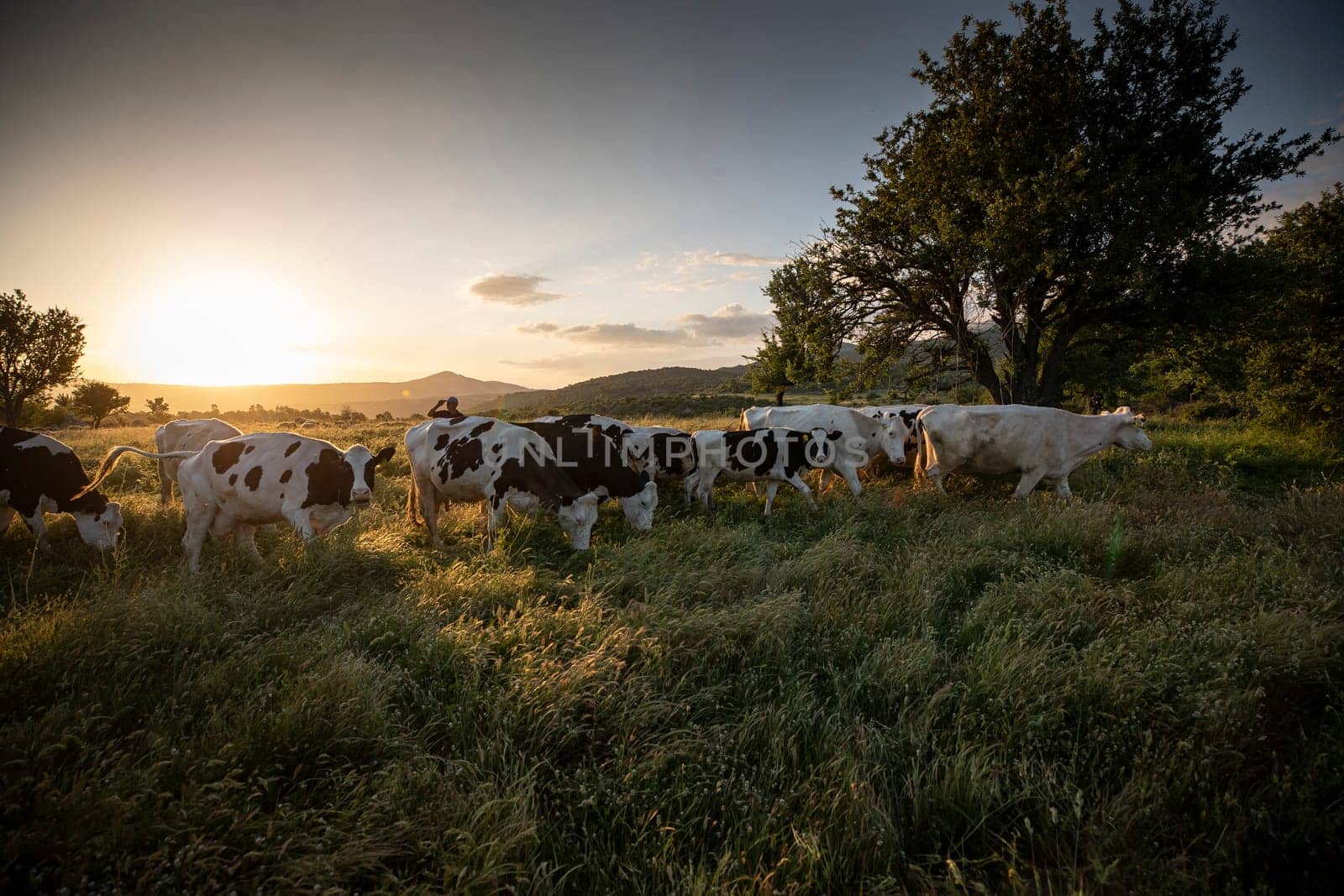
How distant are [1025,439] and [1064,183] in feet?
19.7

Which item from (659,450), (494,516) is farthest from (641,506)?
(659,450)

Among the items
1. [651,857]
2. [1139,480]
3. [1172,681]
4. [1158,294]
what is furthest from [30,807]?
[1158,294]

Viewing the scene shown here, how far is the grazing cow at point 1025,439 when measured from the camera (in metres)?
9.63

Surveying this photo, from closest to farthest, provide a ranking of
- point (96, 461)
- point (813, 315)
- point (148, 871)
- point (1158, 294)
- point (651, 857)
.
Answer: point (148, 871)
point (651, 857)
point (1158, 294)
point (96, 461)
point (813, 315)

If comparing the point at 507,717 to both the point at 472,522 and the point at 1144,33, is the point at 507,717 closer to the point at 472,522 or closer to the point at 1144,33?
the point at 472,522

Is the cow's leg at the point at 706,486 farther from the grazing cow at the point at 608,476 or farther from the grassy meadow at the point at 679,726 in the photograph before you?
the grassy meadow at the point at 679,726

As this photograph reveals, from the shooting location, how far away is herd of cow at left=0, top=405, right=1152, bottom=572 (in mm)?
6320

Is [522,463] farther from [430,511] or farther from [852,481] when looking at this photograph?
[852,481]

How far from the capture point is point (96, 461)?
13211 mm

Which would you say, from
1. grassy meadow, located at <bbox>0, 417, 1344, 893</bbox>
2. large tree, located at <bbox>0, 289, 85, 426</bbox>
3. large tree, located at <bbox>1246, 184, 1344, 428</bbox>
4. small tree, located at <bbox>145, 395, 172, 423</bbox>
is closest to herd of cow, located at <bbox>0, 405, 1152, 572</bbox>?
grassy meadow, located at <bbox>0, 417, 1344, 893</bbox>

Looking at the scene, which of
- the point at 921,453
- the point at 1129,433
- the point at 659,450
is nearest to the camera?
the point at 1129,433

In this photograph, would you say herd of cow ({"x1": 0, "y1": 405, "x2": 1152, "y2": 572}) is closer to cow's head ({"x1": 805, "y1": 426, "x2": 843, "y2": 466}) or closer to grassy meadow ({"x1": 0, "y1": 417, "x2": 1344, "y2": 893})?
cow's head ({"x1": 805, "y1": 426, "x2": 843, "y2": 466})

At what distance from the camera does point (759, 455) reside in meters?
9.92

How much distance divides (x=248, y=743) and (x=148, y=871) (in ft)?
2.54
